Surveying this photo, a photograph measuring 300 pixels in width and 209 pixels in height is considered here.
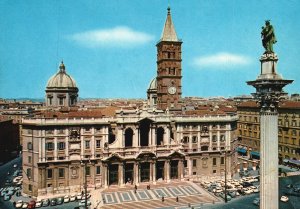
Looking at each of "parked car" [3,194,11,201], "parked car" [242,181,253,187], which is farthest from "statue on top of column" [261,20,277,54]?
"parked car" [3,194,11,201]

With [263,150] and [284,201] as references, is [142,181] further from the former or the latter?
[263,150]

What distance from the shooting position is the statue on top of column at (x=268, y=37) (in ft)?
76.7

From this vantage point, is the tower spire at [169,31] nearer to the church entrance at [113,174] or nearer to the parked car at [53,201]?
the church entrance at [113,174]

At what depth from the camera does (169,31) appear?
3152 inches

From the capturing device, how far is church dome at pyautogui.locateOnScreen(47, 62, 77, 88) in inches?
3292

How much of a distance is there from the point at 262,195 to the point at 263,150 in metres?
3.20

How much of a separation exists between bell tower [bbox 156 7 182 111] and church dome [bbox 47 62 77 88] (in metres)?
23.9

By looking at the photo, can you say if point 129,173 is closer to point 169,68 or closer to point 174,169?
point 174,169

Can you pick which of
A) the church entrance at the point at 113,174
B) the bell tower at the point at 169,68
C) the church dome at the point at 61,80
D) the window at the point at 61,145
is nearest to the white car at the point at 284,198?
the church entrance at the point at 113,174

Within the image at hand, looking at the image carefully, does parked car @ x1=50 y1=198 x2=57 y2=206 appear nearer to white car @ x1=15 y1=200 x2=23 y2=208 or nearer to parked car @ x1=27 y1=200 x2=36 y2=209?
parked car @ x1=27 y1=200 x2=36 y2=209

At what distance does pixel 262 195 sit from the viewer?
75.0 ft

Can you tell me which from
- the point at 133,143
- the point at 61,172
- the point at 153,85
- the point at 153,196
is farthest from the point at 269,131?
the point at 153,85

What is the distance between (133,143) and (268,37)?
47681mm

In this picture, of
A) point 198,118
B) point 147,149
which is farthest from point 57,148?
point 198,118
